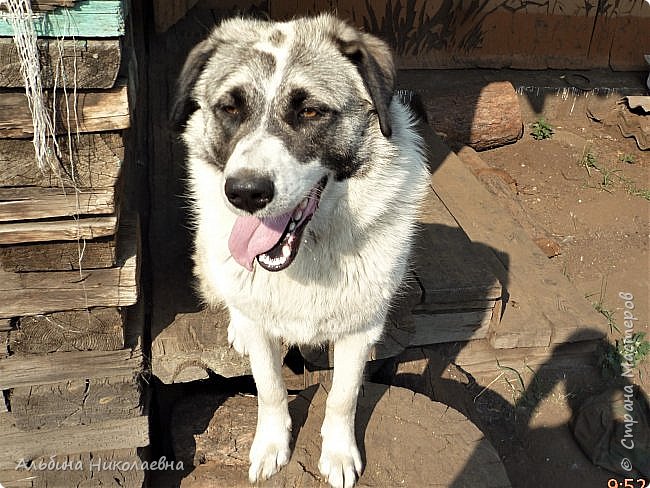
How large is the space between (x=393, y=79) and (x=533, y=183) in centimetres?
370

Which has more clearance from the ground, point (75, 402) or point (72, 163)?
point (72, 163)

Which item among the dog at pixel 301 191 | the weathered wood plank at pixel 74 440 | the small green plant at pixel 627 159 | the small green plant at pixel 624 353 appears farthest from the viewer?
the small green plant at pixel 627 159

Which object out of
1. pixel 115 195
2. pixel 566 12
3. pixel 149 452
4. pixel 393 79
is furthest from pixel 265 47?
pixel 566 12

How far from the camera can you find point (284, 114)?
1926mm

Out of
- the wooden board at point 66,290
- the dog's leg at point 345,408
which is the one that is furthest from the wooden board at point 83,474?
the dog's leg at point 345,408

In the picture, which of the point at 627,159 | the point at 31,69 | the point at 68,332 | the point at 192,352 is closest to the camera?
the point at 31,69

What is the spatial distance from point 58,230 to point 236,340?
3.04 feet

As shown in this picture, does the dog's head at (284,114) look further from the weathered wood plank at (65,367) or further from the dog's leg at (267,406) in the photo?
the weathered wood plank at (65,367)

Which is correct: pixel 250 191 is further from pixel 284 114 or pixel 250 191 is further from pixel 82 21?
pixel 82 21

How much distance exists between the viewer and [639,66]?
254 inches

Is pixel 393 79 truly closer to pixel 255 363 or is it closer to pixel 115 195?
pixel 115 195

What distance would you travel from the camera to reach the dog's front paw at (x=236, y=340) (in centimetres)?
258

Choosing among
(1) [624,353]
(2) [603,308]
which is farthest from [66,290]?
(2) [603,308]

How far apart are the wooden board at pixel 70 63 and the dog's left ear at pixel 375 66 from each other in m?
0.78
